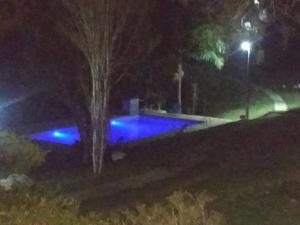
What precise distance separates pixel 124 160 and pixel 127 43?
2.37m

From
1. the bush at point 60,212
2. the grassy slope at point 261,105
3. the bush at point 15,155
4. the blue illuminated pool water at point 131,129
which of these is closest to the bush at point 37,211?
the bush at point 60,212

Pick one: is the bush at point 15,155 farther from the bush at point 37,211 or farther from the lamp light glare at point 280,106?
the lamp light glare at point 280,106

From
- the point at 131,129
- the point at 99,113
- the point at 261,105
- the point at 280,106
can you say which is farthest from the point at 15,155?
the point at 261,105

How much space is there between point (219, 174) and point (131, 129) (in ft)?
49.0

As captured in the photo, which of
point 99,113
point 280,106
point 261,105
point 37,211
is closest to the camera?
point 37,211

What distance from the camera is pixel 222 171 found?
10.1m

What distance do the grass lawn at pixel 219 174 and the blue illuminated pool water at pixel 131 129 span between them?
224 inches

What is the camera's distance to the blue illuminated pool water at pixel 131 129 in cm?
2259

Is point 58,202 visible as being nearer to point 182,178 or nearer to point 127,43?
point 182,178

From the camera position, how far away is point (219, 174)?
32.4 ft

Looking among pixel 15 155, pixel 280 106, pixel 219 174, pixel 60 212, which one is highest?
pixel 280 106

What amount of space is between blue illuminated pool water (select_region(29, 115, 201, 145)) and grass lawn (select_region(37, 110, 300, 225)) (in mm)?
5690

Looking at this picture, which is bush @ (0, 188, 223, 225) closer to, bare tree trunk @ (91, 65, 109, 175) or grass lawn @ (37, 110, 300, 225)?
grass lawn @ (37, 110, 300, 225)

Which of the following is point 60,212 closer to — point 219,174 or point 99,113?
point 219,174
